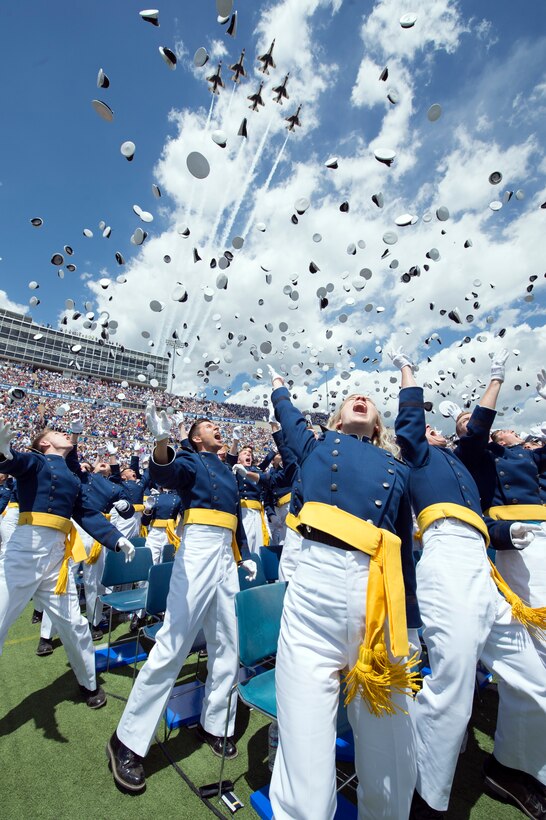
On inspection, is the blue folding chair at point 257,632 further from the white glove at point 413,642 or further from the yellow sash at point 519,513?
the yellow sash at point 519,513

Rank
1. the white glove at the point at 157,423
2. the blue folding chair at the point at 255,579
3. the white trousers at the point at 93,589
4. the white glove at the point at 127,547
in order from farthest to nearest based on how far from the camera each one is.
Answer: the white trousers at the point at 93,589
the blue folding chair at the point at 255,579
the white glove at the point at 127,547
the white glove at the point at 157,423

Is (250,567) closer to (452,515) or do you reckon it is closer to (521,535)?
(452,515)

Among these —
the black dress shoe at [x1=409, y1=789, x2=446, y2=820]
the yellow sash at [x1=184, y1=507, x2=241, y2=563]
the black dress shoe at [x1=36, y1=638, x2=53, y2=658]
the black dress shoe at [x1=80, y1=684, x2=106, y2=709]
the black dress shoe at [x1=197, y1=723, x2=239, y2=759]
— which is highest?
the yellow sash at [x1=184, y1=507, x2=241, y2=563]

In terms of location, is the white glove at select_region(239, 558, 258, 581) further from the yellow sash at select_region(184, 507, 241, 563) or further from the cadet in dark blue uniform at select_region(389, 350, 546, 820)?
the cadet in dark blue uniform at select_region(389, 350, 546, 820)

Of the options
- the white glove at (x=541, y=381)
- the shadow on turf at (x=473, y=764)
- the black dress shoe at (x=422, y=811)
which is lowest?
the shadow on turf at (x=473, y=764)

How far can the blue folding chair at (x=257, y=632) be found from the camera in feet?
8.82

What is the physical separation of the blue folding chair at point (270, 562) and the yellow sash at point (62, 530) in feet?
7.86

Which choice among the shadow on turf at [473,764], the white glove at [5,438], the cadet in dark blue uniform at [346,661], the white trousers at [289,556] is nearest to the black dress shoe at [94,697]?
the white trousers at [289,556]

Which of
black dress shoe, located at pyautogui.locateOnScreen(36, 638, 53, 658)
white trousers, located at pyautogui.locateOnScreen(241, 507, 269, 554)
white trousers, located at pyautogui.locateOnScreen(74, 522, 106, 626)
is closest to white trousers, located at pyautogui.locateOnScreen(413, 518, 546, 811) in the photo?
black dress shoe, located at pyautogui.locateOnScreen(36, 638, 53, 658)

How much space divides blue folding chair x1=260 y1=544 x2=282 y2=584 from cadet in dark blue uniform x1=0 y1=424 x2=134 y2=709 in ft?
6.63

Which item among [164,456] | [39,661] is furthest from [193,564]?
[39,661]

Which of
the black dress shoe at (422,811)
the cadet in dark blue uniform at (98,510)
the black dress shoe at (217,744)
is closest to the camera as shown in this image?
the black dress shoe at (422,811)

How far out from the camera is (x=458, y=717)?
2.30 m

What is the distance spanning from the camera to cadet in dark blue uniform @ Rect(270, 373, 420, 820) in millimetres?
1615
